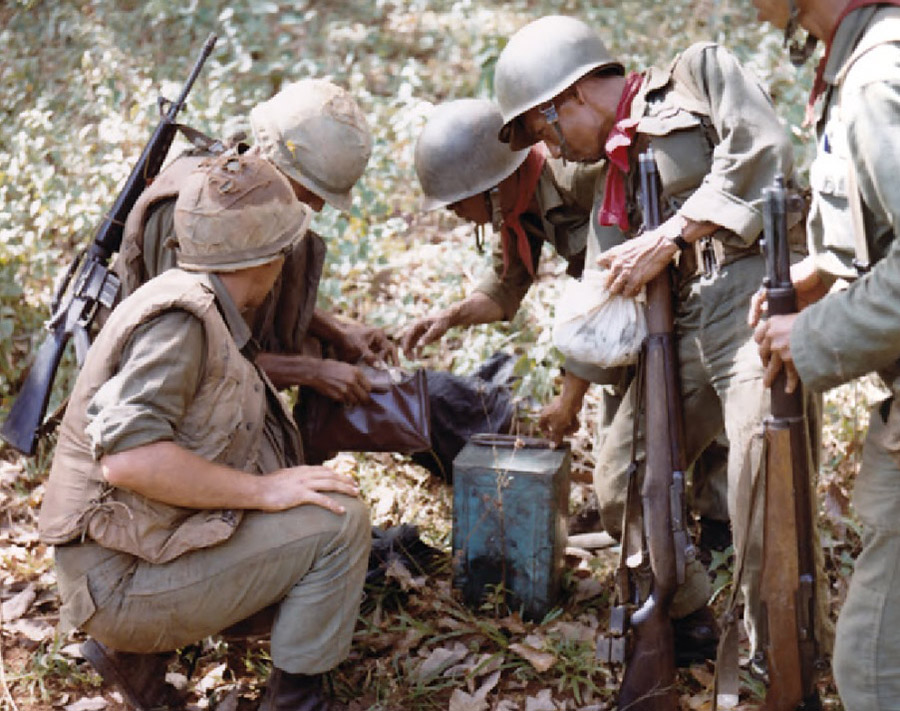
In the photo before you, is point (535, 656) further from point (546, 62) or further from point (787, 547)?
point (546, 62)

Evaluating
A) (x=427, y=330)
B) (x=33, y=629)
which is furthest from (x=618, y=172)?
(x=33, y=629)

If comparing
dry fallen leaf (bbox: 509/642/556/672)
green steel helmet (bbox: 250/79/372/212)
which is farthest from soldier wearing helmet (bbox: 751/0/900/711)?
green steel helmet (bbox: 250/79/372/212)

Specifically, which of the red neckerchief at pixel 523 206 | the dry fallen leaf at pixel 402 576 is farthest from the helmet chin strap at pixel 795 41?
the dry fallen leaf at pixel 402 576

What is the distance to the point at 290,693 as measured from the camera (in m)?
4.04

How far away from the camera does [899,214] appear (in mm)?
2764

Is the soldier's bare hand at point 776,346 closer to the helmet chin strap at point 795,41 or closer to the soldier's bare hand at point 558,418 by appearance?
the helmet chin strap at point 795,41

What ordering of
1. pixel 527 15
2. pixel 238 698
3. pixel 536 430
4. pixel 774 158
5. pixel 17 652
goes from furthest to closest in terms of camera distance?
1. pixel 527 15
2. pixel 536 430
3. pixel 17 652
4. pixel 238 698
5. pixel 774 158

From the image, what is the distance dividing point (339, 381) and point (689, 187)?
5.70ft

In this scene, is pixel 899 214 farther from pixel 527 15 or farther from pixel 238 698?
pixel 527 15

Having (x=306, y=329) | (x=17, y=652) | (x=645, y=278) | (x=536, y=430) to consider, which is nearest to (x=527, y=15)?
(x=536, y=430)

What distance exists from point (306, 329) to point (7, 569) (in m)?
1.84

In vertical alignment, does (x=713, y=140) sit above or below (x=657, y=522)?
above

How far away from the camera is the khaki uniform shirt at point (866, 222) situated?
2801 millimetres

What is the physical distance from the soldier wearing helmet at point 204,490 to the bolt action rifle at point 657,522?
3.32 ft
